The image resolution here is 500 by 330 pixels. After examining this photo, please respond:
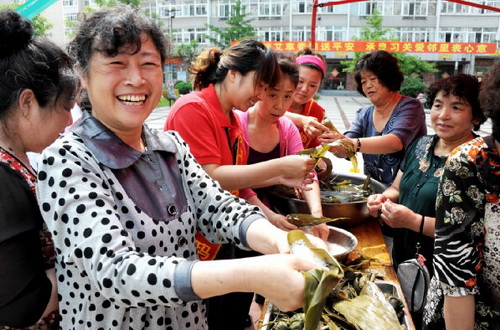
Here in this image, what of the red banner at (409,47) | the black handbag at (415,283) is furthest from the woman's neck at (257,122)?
the red banner at (409,47)

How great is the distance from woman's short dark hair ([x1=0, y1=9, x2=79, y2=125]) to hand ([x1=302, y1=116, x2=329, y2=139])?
1.94 meters

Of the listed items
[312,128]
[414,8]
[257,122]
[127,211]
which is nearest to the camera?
[127,211]

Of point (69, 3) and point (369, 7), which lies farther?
point (69, 3)

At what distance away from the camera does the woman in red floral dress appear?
114cm

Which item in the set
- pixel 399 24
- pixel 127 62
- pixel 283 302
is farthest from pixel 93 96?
pixel 399 24

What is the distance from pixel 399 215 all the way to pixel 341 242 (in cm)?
38

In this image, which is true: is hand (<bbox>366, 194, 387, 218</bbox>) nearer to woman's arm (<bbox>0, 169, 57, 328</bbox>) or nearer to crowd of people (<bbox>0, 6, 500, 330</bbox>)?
crowd of people (<bbox>0, 6, 500, 330</bbox>)

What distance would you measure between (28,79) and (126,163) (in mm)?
435

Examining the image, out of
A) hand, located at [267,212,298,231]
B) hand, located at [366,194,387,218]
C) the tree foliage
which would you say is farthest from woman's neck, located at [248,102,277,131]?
the tree foliage

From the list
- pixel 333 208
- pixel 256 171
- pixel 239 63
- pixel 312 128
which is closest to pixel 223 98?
pixel 239 63

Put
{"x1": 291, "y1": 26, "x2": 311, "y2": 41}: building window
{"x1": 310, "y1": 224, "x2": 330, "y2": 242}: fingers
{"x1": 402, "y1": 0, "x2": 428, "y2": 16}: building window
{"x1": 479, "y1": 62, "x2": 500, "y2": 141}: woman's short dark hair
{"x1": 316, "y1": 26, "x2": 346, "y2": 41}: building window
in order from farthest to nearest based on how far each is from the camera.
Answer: {"x1": 291, "y1": 26, "x2": 311, "y2": 41}: building window, {"x1": 316, "y1": 26, "x2": 346, "y2": 41}: building window, {"x1": 402, "y1": 0, "x2": 428, "y2": 16}: building window, {"x1": 310, "y1": 224, "x2": 330, "y2": 242}: fingers, {"x1": 479, "y1": 62, "x2": 500, "y2": 141}: woman's short dark hair

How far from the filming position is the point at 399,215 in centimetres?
216

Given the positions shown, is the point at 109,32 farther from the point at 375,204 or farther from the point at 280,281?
the point at 375,204

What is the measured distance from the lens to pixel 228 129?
2271 millimetres
